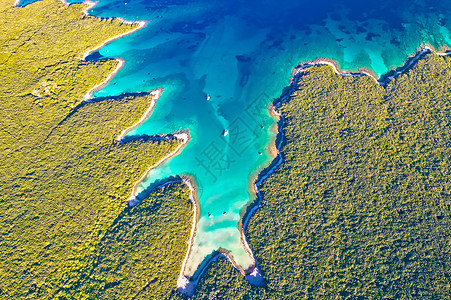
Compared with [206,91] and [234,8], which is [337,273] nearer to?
[206,91]

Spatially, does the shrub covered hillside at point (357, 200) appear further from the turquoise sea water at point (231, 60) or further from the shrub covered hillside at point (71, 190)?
the shrub covered hillside at point (71, 190)

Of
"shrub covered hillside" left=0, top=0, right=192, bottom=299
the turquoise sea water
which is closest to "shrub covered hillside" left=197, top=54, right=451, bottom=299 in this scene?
the turquoise sea water

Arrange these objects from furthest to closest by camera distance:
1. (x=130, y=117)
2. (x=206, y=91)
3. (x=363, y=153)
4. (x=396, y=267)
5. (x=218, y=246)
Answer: (x=206, y=91) → (x=130, y=117) → (x=363, y=153) → (x=218, y=246) → (x=396, y=267)

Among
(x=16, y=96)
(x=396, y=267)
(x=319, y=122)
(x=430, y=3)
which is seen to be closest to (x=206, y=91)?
(x=319, y=122)

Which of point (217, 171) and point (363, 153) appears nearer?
point (363, 153)

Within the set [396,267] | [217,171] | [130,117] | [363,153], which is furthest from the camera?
[130,117]

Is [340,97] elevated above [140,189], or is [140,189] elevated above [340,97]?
[340,97]
